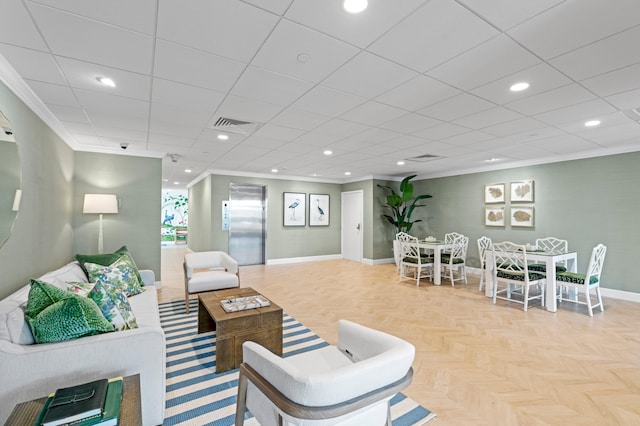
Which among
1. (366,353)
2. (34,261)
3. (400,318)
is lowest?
(400,318)

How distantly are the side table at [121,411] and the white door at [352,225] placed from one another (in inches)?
292

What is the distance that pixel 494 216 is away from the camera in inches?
257

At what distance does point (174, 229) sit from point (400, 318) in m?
12.6

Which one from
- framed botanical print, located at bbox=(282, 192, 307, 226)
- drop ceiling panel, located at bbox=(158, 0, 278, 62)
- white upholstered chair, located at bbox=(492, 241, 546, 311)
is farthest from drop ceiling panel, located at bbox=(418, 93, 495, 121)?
framed botanical print, located at bbox=(282, 192, 307, 226)

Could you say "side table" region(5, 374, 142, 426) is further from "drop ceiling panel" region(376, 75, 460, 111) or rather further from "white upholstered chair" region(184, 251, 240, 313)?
"drop ceiling panel" region(376, 75, 460, 111)

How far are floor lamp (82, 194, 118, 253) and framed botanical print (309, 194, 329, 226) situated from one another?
16.8 ft

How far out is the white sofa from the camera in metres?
1.48

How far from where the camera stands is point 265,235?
8.07m

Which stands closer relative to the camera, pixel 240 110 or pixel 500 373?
pixel 500 373

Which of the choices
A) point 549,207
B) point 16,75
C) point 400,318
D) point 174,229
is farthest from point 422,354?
point 174,229

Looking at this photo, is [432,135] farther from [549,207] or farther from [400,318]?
[549,207]

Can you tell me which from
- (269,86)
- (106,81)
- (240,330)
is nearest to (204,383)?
(240,330)

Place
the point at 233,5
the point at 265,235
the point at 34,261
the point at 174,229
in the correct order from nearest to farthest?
the point at 233,5 → the point at 34,261 → the point at 265,235 → the point at 174,229

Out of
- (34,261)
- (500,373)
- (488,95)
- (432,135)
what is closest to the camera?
(500,373)
